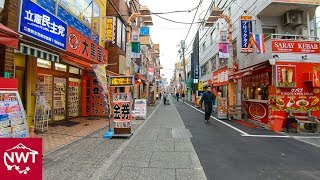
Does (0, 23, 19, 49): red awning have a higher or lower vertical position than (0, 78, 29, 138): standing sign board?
higher

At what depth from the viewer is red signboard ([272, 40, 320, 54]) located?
1397 cm

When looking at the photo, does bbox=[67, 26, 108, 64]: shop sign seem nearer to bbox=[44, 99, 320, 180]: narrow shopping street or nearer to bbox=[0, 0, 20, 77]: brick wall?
bbox=[0, 0, 20, 77]: brick wall

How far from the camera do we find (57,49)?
32.8ft

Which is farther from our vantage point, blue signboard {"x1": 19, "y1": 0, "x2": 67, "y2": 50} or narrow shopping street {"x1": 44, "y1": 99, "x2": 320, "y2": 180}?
blue signboard {"x1": 19, "y1": 0, "x2": 67, "y2": 50}

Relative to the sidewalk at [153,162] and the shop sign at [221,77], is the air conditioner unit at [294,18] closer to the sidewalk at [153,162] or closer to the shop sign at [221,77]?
the shop sign at [221,77]

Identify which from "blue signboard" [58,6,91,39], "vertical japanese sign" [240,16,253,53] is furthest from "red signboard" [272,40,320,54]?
"blue signboard" [58,6,91,39]

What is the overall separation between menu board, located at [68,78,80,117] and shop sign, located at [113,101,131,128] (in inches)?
232

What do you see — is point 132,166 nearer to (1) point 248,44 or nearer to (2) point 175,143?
(2) point 175,143

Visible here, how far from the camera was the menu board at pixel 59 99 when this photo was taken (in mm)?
13148

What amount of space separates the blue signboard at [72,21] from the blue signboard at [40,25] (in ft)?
4.65

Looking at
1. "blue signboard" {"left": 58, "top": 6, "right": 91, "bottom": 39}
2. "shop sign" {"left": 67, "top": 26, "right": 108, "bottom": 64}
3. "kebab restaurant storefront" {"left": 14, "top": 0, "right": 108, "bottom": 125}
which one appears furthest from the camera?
"blue signboard" {"left": 58, "top": 6, "right": 91, "bottom": 39}

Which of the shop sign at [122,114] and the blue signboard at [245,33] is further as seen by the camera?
the blue signboard at [245,33]

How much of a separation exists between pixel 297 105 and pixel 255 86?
333 cm

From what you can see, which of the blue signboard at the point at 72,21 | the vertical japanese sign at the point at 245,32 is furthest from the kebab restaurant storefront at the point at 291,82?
the blue signboard at the point at 72,21
